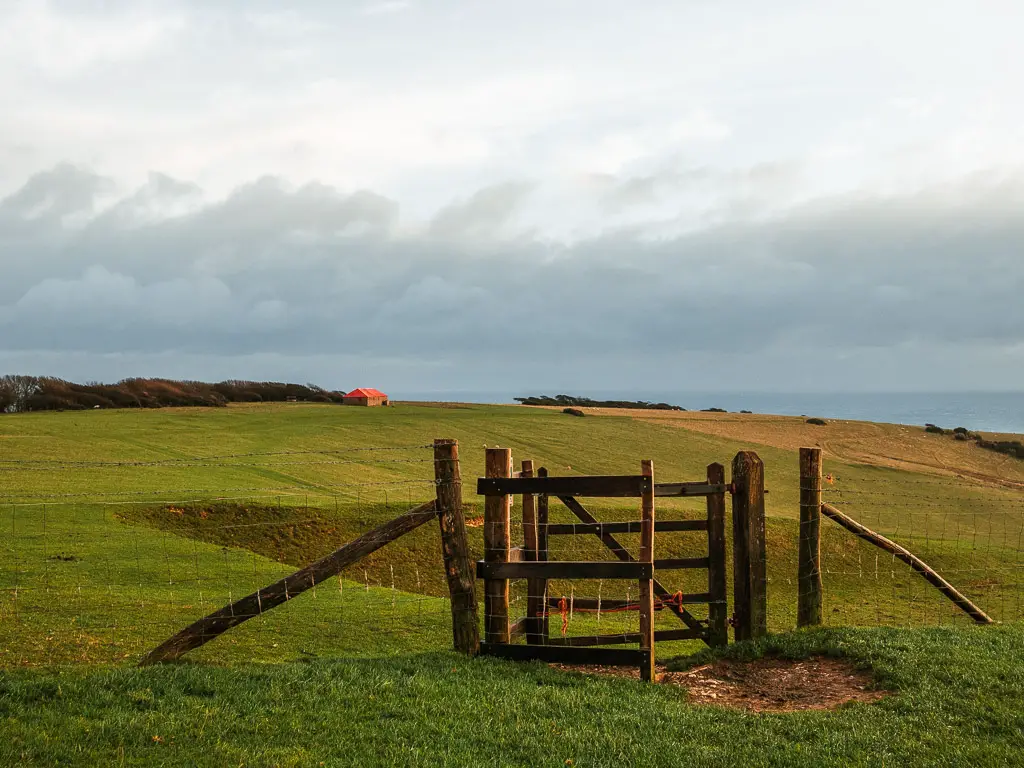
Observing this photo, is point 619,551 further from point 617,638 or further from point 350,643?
point 350,643

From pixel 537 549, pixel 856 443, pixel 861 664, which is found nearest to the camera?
pixel 861 664

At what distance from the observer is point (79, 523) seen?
20.1 metres

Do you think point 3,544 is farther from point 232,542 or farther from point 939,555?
point 939,555

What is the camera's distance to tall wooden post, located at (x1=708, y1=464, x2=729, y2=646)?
11.8 meters

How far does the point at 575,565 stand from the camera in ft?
32.7

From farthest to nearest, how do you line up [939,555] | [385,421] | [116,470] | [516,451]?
[385,421] < [516,451] < [116,470] < [939,555]

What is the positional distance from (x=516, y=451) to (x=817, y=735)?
127ft

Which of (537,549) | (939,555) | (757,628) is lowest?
(939,555)

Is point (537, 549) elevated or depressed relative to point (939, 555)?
elevated

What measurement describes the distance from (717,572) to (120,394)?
53759 millimetres

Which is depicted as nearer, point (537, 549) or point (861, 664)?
point (861, 664)

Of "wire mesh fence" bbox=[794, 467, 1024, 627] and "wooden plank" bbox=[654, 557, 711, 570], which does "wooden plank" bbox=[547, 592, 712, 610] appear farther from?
"wire mesh fence" bbox=[794, 467, 1024, 627]

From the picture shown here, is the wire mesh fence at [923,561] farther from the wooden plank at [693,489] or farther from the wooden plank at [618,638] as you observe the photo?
the wooden plank at [618,638]

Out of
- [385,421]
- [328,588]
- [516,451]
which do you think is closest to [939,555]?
[328,588]
